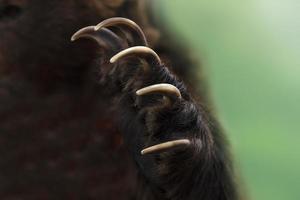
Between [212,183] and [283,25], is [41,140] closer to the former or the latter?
[212,183]

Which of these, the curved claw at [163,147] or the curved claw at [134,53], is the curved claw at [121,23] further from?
the curved claw at [163,147]

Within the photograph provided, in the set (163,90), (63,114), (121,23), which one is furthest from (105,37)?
(63,114)

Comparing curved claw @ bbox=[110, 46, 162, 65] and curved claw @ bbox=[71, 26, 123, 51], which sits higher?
curved claw @ bbox=[110, 46, 162, 65]

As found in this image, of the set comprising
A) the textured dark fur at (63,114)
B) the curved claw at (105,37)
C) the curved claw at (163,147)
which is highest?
the curved claw at (105,37)

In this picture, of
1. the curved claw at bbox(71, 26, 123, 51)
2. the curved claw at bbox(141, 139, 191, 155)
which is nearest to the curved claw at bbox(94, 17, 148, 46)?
the curved claw at bbox(71, 26, 123, 51)

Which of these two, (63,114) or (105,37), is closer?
(105,37)

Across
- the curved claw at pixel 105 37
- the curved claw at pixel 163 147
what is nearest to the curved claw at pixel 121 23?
the curved claw at pixel 105 37

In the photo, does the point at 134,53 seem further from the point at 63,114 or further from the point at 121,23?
the point at 63,114

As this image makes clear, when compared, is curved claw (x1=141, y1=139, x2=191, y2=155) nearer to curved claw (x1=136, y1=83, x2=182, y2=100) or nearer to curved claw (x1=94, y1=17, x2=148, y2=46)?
curved claw (x1=136, y1=83, x2=182, y2=100)
